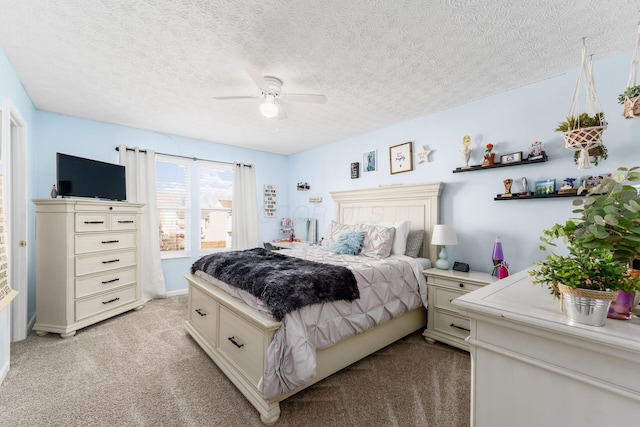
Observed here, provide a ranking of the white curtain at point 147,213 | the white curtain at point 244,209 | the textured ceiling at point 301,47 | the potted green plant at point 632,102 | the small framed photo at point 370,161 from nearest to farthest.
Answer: the potted green plant at point 632,102 → the textured ceiling at point 301,47 → the white curtain at point 147,213 → the small framed photo at point 370,161 → the white curtain at point 244,209

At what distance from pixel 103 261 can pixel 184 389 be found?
2017mm

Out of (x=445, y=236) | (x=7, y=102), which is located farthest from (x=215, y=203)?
(x=445, y=236)

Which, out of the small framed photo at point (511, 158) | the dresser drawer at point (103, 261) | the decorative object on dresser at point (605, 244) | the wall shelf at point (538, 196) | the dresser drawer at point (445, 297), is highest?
the small framed photo at point (511, 158)

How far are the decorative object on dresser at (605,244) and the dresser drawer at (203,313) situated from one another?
2268 mm

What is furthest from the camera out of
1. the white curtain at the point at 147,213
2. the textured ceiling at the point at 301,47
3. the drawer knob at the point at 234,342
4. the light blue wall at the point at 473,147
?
the white curtain at the point at 147,213

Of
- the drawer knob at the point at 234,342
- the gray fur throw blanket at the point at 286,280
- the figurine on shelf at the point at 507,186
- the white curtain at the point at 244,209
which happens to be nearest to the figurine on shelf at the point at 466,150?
the figurine on shelf at the point at 507,186

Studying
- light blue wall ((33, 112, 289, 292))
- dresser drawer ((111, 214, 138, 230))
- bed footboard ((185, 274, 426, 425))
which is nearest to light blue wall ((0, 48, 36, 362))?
light blue wall ((33, 112, 289, 292))

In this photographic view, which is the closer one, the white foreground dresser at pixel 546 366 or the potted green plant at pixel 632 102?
the white foreground dresser at pixel 546 366

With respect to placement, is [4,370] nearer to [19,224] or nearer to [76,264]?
[76,264]

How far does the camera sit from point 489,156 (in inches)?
108

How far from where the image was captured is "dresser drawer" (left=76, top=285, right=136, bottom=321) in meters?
2.88

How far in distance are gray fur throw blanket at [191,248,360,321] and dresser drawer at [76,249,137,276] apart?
4.99 ft

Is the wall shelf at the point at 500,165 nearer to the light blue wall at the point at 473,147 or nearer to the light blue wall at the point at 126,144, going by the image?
the light blue wall at the point at 473,147

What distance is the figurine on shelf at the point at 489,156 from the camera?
2.73 meters
